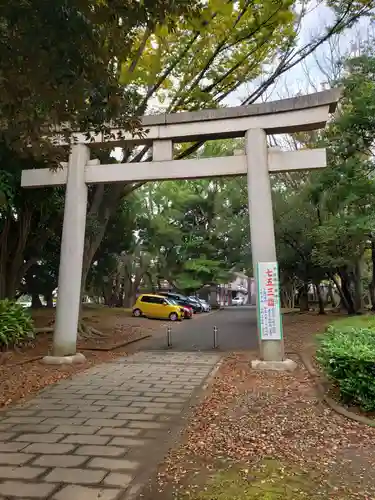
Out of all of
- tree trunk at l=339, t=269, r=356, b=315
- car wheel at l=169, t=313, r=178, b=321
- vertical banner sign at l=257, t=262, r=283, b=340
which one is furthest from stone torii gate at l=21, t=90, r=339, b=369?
car wheel at l=169, t=313, r=178, b=321

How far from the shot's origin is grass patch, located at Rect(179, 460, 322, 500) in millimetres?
3312

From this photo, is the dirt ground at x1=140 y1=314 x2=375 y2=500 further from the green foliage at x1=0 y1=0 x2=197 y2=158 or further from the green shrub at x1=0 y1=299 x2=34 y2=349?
the green shrub at x1=0 y1=299 x2=34 y2=349

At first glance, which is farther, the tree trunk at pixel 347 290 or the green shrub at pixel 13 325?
the tree trunk at pixel 347 290

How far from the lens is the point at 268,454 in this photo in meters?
4.17

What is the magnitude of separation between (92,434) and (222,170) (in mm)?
6534

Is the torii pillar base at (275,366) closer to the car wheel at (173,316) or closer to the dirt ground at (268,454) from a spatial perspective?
the dirt ground at (268,454)

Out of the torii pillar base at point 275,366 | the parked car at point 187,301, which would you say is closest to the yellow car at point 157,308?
the parked car at point 187,301

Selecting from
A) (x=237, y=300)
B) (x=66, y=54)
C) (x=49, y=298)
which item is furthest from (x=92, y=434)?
(x=237, y=300)

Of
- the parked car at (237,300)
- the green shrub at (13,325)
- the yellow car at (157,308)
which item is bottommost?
the green shrub at (13,325)

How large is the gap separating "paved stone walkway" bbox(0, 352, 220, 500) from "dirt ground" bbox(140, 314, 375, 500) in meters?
0.29

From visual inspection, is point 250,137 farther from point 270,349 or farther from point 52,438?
point 52,438

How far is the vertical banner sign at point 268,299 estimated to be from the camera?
9086mm

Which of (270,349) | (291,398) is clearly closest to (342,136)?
(270,349)

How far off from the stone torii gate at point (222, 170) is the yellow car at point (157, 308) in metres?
15.8
